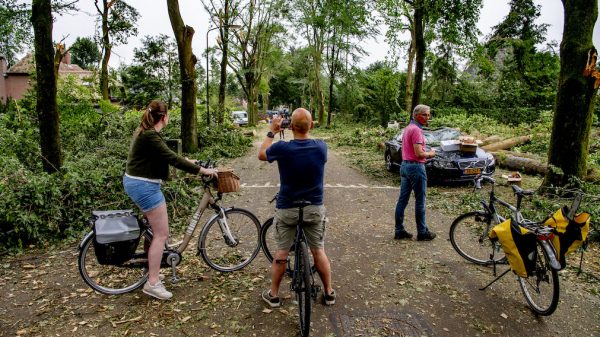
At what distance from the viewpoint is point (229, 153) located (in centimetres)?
1644

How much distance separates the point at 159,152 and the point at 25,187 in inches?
A: 144

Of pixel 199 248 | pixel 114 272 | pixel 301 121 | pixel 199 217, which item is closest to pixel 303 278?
pixel 301 121

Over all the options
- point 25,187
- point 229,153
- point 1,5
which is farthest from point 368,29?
Result: point 25,187

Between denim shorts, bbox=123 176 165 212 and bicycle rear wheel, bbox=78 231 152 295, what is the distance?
0.48m

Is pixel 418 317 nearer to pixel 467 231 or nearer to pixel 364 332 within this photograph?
pixel 364 332

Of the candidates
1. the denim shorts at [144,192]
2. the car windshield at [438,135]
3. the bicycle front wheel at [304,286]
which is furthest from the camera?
the car windshield at [438,135]

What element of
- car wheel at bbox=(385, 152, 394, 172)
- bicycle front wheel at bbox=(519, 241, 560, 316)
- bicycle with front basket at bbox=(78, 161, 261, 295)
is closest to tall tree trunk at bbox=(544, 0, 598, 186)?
bicycle front wheel at bbox=(519, 241, 560, 316)

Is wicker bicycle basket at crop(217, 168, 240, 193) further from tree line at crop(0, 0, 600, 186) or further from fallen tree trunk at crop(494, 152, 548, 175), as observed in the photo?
fallen tree trunk at crop(494, 152, 548, 175)

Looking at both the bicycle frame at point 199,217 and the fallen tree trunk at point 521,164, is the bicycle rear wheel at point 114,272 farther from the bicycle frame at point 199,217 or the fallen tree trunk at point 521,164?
the fallen tree trunk at point 521,164

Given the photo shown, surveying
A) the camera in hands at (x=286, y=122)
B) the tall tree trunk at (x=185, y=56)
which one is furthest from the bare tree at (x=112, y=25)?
the camera in hands at (x=286, y=122)

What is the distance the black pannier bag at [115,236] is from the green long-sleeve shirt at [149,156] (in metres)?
0.53

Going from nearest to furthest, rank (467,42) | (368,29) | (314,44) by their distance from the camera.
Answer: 1. (467,42)
2. (368,29)
3. (314,44)

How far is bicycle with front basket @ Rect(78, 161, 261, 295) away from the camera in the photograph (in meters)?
4.22

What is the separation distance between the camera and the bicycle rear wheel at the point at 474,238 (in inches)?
200
